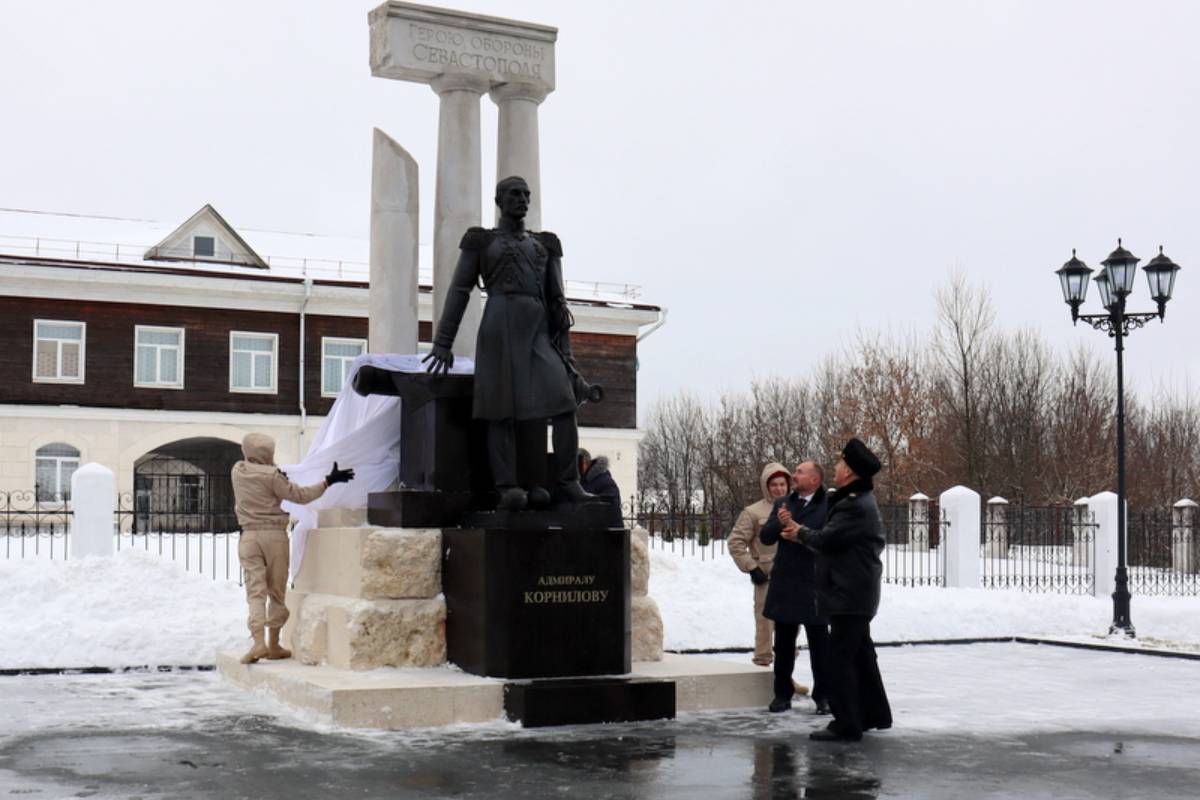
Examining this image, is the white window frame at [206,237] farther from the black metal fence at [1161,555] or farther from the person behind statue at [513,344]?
the person behind statue at [513,344]

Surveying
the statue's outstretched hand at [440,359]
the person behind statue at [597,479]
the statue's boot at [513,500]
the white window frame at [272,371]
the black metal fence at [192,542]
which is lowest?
the black metal fence at [192,542]

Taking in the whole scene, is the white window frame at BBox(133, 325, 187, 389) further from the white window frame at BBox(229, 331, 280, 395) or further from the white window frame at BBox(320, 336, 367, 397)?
the white window frame at BBox(320, 336, 367, 397)

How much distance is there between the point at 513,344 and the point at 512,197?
3.55 ft

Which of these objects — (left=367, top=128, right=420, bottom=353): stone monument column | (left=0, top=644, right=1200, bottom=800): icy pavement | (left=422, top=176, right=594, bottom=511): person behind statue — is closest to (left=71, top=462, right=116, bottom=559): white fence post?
(left=367, top=128, right=420, bottom=353): stone monument column

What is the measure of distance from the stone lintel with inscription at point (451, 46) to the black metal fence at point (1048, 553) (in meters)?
13.4

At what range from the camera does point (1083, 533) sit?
25828 millimetres

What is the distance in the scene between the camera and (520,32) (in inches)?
549

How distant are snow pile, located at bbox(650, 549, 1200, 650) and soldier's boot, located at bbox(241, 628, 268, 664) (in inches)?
215

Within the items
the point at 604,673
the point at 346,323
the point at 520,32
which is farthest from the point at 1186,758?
the point at 346,323

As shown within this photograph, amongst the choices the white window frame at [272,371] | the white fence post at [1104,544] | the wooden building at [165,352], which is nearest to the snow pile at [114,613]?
the white fence post at [1104,544]

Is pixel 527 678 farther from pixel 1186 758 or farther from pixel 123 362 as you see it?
pixel 123 362

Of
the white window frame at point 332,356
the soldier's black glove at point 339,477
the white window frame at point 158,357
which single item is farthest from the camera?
the white window frame at point 332,356

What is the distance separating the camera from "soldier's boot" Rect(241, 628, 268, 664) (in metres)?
11.6

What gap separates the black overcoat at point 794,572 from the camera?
9.86 m
